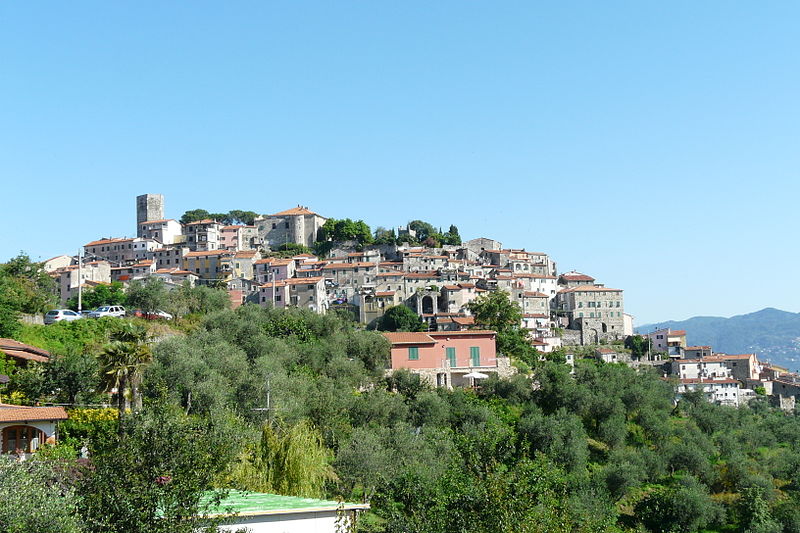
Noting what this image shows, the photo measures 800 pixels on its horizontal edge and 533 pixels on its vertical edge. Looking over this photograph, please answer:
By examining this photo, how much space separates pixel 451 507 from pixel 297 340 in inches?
1468

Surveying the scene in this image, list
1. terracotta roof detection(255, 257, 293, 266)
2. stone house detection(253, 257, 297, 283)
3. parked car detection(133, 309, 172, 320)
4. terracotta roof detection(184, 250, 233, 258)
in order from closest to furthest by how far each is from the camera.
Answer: parked car detection(133, 309, 172, 320) < stone house detection(253, 257, 297, 283) < terracotta roof detection(255, 257, 293, 266) < terracotta roof detection(184, 250, 233, 258)

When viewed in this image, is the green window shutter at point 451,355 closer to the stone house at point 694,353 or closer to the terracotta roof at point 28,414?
A: the terracotta roof at point 28,414

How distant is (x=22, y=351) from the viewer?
34.1 m

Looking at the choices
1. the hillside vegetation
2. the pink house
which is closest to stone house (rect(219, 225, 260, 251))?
the hillside vegetation

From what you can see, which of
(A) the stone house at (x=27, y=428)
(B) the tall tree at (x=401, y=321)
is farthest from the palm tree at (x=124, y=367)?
(B) the tall tree at (x=401, y=321)

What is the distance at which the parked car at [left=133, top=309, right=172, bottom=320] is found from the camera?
51550 mm

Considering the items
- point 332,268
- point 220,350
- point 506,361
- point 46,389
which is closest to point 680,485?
point 506,361

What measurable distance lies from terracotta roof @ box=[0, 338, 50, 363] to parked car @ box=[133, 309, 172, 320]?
14630mm

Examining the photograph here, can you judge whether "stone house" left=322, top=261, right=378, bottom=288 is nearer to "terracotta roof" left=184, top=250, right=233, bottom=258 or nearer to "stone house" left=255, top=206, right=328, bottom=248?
"terracotta roof" left=184, top=250, right=233, bottom=258

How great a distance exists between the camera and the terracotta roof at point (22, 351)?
32.9 m

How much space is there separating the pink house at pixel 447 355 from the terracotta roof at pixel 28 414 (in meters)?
31.4

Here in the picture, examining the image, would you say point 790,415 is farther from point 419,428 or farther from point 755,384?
point 419,428

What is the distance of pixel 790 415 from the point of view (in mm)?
83625

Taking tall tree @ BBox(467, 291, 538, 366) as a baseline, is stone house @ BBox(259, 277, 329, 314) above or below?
above
